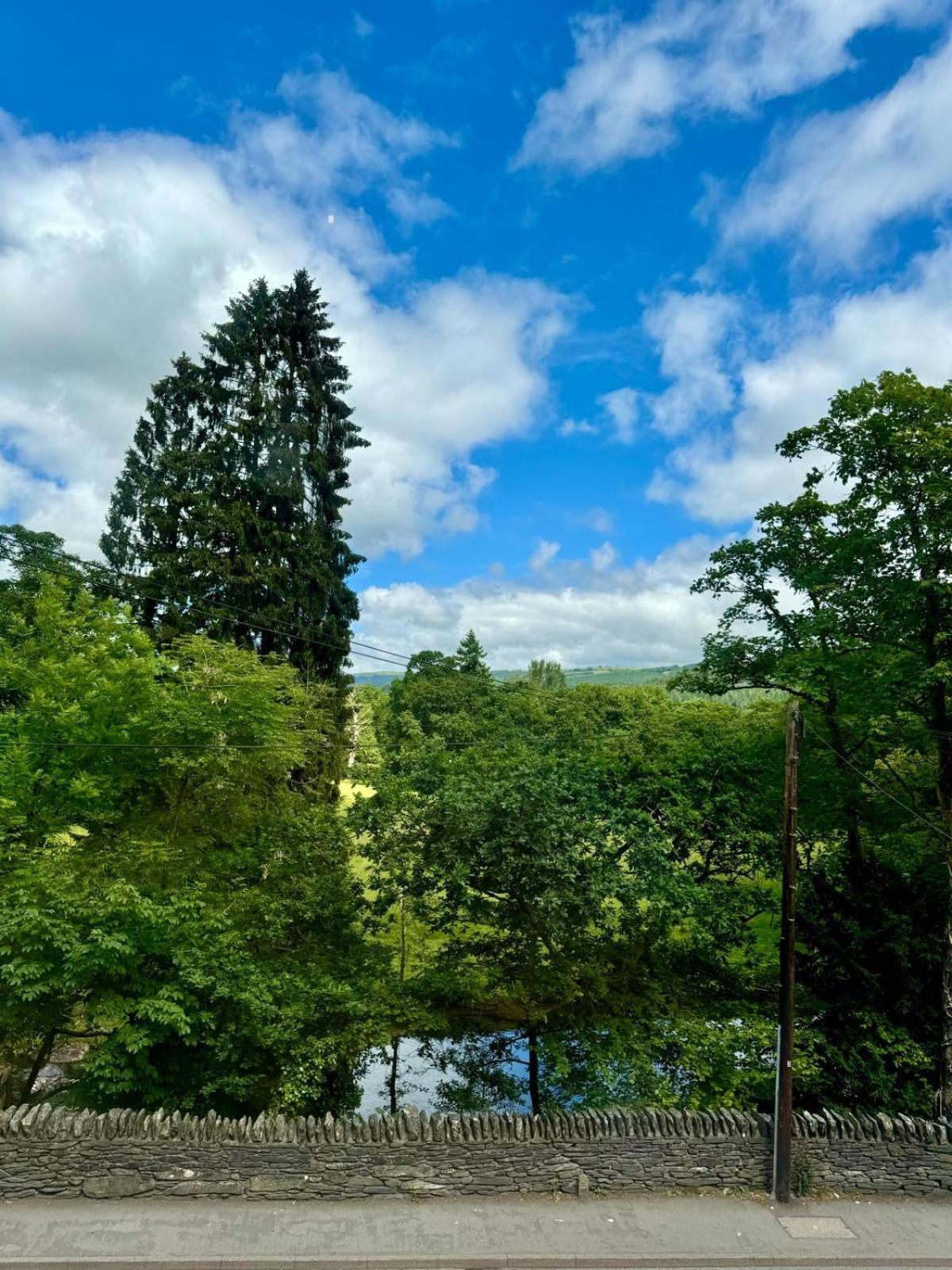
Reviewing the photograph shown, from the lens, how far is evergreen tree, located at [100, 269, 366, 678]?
2023 cm

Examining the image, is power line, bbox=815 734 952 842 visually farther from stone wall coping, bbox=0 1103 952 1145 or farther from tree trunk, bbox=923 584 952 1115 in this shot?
stone wall coping, bbox=0 1103 952 1145

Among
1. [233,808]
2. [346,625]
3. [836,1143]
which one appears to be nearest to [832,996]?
[836,1143]

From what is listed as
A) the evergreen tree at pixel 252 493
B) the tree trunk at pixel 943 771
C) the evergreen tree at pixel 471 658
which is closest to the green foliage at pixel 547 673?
the evergreen tree at pixel 471 658

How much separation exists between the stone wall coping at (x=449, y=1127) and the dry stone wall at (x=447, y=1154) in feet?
0.06

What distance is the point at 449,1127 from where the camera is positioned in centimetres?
860

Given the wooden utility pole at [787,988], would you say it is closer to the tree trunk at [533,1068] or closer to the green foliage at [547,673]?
the tree trunk at [533,1068]

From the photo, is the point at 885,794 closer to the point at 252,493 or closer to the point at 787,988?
the point at 787,988

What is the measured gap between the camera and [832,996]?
13.1 metres

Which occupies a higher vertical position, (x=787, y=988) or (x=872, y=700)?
(x=872, y=700)

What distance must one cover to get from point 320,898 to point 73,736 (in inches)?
224

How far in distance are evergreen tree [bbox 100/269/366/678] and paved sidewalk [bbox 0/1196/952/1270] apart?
14.1 m

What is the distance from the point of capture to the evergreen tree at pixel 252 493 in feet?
66.4

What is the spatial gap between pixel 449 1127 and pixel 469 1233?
107 cm

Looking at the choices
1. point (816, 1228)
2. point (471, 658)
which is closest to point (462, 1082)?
point (816, 1228)
